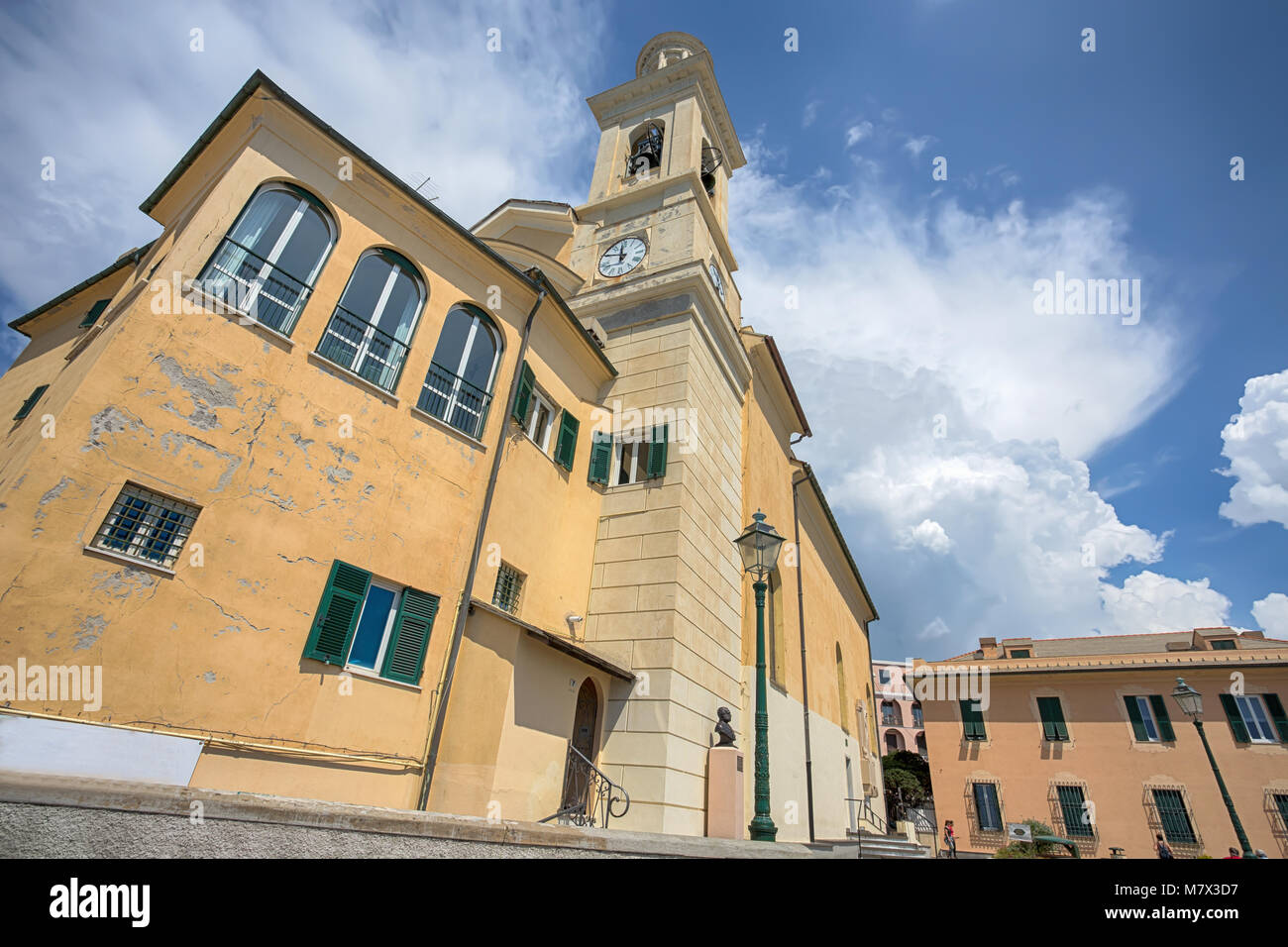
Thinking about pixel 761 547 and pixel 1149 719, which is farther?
pixel 1149 719

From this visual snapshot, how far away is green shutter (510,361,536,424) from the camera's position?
10.1m

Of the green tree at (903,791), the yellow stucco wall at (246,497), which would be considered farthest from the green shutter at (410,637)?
the green tree at (903,791)

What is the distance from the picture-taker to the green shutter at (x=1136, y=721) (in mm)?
25516

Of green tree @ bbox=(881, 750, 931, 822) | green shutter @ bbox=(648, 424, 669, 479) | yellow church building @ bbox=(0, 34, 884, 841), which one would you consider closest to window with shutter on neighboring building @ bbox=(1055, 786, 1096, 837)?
yellow church building @ bbox=(0, 34, 884, 841)

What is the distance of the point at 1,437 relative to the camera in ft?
29.5

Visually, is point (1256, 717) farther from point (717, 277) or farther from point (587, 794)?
point (587, 794)

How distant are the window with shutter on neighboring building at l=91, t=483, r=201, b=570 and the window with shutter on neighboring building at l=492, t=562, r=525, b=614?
13.0ft

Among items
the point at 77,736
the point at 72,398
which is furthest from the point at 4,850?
the point at 72,398

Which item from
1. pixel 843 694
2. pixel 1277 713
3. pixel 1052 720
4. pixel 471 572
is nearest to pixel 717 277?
pixel 471 572

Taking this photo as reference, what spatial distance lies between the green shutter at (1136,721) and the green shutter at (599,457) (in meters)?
27.2

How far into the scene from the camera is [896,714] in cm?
5928

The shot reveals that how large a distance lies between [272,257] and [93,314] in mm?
5932

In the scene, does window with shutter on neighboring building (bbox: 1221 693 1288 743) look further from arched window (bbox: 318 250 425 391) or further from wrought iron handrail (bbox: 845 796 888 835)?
arched window (bbox: 318 250 425 391)
